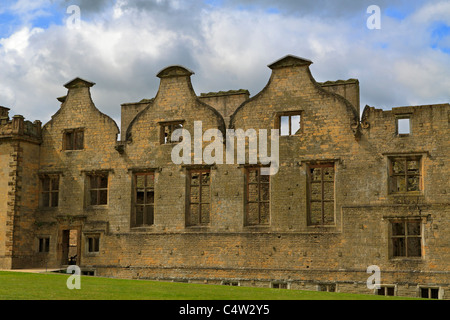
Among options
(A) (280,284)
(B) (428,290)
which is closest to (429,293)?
(B) (428,290)

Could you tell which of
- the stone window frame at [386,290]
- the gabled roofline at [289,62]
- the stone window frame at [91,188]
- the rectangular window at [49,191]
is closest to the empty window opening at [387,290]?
the stone window frame at [386,290]

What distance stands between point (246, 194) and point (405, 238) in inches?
231

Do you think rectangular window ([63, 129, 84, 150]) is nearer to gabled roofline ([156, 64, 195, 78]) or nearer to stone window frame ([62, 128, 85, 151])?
stone window frame ([62, 128, 85, 151])

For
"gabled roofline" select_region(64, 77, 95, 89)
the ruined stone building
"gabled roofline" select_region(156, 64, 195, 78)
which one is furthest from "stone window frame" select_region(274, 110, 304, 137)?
"gabled roofline" select_region(64, 77, 95, 89)

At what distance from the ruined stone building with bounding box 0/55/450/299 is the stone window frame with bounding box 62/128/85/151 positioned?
0.16 feet

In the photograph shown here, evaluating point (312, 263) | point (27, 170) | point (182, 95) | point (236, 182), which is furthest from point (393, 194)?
point (27, 170)

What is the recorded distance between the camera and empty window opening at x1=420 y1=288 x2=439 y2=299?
719 inches

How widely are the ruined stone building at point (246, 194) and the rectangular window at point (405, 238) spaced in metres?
0.09

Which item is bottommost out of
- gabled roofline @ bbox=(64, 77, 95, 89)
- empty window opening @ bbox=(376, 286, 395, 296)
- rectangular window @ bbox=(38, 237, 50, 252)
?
empty window opening @ bbox=(376, 286, 395, 296)

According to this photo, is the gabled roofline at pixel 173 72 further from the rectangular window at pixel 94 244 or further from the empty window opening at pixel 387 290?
the empty window opening at pixel 387 290

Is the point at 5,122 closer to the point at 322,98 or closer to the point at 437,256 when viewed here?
the point at 322,98

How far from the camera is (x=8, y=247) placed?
75.4ft

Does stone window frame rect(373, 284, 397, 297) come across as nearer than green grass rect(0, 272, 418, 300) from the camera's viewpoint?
No
